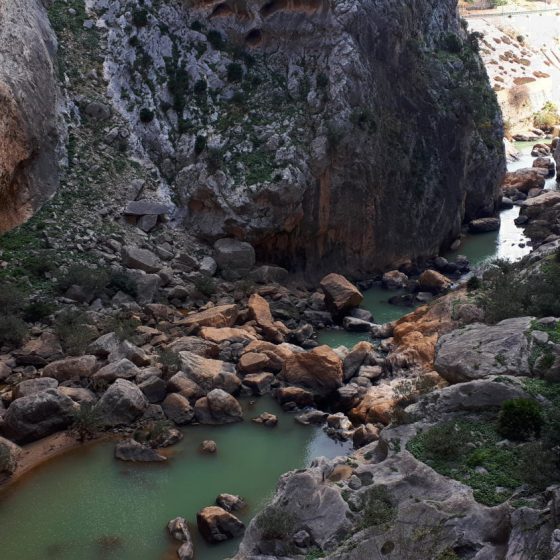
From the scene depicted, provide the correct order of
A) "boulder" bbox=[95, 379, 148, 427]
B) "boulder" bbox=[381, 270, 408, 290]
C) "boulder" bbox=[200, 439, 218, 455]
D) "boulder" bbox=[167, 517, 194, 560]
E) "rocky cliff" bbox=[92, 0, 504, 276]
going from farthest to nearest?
"boulder" bbox=[381, 270, 408, 290] → "rocky cliff" bbox=[92, 0, 504, 276] → "boulder" bbox=[95, 379, 148, 427] → "boulder" bbox=[200, 439, 218, 455] → "boulder" bbox=[167, 517, 194, 560]

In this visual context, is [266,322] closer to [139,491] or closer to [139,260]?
[139,260]

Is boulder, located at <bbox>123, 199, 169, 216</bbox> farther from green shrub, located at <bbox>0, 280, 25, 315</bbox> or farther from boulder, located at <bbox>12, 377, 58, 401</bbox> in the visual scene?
boulder, located at <bbox>12, 377, 58, 401</bbox>

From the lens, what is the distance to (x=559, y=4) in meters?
113

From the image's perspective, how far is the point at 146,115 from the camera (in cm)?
4119

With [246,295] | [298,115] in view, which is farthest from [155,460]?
[298,115]

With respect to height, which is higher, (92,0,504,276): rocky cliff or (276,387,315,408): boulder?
(92,0,504,276): rocky cliff

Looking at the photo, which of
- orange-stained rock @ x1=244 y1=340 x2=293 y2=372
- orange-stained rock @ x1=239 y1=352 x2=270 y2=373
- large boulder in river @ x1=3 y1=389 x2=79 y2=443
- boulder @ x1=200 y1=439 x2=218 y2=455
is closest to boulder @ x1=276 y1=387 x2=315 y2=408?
orange-stained rock @ x1=239 y1=352 x2=270 y2=373

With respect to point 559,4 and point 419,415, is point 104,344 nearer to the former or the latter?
point 419,415

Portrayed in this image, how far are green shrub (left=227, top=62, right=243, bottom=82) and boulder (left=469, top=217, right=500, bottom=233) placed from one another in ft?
70.2

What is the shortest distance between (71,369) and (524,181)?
47758 mm

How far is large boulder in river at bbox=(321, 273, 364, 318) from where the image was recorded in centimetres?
3647

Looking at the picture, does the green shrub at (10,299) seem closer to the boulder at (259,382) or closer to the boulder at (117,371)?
the boulder at (117,371)

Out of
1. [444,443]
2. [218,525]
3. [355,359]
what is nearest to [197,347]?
[355,359]

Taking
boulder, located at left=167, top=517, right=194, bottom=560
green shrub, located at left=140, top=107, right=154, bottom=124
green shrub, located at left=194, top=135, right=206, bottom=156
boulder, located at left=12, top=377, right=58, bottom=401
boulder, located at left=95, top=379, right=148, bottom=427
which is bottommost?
boulder, located at left=167, top=517, right=194, bottom=560
